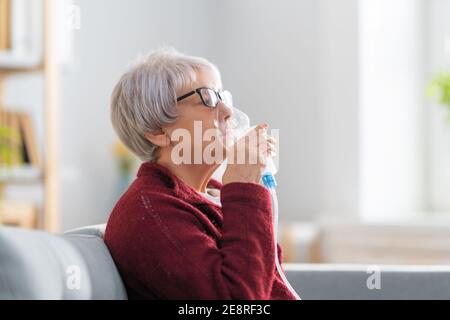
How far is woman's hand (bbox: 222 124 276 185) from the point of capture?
1.20 meters

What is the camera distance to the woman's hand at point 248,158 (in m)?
1.20

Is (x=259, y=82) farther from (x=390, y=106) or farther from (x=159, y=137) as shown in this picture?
(x=159, y=137)

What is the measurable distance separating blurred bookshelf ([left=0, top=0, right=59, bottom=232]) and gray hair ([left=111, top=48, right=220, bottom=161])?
1663 mm

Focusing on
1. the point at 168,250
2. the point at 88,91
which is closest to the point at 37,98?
the point at 88,91

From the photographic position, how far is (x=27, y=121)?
311cm

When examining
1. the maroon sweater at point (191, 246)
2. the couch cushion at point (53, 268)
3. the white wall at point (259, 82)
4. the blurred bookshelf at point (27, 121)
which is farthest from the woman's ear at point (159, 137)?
the white wall at point (259, 82)

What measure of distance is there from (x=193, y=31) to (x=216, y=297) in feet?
9.25

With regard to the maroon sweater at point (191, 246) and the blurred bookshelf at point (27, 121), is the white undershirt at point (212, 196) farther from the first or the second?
the blurred bookshelf at point (27, 121)

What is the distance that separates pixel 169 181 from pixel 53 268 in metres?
0.34

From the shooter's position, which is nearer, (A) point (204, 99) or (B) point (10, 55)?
(A) point (204, 99)

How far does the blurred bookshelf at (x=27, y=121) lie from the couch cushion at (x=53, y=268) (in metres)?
1.84

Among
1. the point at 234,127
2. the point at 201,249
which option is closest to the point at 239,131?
the point at 234,127

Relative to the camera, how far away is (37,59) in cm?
299

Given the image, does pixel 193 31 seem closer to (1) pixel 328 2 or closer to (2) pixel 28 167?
(1) pixel 328 2
